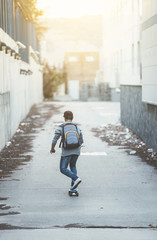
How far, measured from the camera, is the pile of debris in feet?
47.2

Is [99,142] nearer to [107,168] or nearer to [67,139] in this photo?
[107,168]

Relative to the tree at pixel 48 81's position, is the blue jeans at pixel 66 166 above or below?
below

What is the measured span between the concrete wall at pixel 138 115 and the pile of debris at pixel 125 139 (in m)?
0.19

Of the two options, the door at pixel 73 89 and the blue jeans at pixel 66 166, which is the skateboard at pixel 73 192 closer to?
the blue jeans at pixel 66 166

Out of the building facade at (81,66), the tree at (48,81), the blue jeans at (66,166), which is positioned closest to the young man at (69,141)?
the blue jeans at (66,166)

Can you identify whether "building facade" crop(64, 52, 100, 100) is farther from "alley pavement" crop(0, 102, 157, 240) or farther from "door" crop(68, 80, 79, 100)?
"alley pavement" crop(0, 102, 157, 240)

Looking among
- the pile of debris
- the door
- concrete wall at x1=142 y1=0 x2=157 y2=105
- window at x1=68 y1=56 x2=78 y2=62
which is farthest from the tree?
concrete wall at x1=142 y1=0 x2=157 y2=105

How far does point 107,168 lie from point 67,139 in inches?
139

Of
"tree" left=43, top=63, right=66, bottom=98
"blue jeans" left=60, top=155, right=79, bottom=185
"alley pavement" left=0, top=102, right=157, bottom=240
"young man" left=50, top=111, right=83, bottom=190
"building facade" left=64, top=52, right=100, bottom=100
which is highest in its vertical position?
"building facade" left=64, top=52, right=100, bottom=100

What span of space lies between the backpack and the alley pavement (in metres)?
0.88

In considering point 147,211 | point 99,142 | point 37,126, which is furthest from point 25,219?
point 37,126

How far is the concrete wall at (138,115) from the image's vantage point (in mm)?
14711

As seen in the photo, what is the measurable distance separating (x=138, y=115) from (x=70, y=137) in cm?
971

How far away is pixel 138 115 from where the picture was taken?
18234mm
